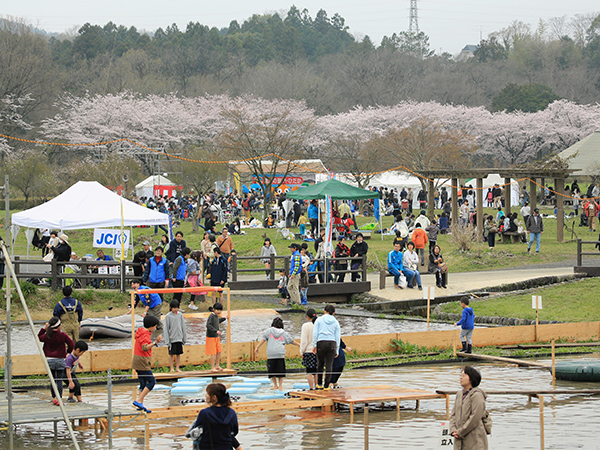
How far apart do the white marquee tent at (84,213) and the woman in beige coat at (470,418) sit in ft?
55.8

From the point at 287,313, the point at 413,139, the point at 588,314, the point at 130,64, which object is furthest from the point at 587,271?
the point at 130,64

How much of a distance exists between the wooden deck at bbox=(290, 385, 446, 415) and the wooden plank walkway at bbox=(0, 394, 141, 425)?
3.09 meters

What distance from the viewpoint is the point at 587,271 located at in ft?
83.1

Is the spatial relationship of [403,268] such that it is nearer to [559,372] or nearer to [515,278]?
[515,278]

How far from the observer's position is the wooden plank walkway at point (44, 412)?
979cm

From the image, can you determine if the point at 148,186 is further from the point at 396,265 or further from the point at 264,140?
the point at 396,265

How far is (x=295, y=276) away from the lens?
2156 cm

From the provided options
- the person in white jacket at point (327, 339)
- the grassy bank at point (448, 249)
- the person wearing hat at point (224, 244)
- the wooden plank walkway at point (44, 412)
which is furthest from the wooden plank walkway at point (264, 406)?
the grassy bank at point (448, 249)

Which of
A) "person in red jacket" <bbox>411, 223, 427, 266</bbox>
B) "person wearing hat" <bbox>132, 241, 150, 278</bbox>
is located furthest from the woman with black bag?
"person in red jacket" <bbox>411, 223, 427, 266</bbox>

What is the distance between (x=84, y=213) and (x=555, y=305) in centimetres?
1388

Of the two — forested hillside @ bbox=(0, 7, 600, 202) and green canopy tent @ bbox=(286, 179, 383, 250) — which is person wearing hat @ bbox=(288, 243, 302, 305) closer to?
green canopy tent @ bbox=(286, 179, 383, 250)

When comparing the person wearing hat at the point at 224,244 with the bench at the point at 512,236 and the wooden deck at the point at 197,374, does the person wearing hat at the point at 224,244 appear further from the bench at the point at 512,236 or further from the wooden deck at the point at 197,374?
the bench at the point at 512,236

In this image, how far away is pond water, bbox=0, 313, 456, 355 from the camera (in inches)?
677

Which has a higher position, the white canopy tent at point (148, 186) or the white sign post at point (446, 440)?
the white canopy tent at point (148, 186)
